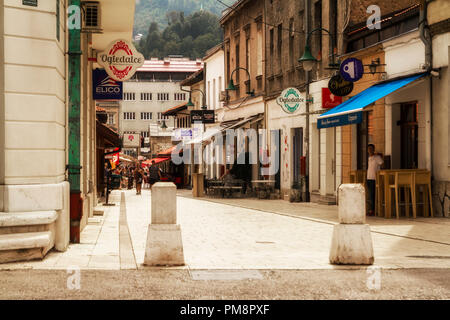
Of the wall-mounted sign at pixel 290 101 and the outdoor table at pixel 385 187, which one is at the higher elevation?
the wall-mounted sign at pixel 290 101

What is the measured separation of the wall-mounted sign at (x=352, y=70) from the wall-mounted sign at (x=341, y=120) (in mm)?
1431

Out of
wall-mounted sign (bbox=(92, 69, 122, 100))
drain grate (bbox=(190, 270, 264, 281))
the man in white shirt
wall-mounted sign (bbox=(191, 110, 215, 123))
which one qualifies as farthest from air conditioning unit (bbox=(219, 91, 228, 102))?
drain grate (bbox=(190, 270, 264, 281))

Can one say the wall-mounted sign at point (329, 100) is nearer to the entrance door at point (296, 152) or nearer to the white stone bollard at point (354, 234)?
the entrance door at point (296, 152)

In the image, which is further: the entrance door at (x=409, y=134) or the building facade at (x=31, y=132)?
the entrance door at (x=409, y=134)

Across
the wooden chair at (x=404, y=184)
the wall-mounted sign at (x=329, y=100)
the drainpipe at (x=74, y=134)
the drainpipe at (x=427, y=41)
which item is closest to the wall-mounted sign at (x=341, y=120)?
the wooden chair at (x=404, y=184)

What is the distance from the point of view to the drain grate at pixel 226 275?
8562 mm

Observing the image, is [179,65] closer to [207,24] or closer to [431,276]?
[207,24]

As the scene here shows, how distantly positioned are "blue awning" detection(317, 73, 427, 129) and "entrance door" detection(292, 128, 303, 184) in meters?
9.30

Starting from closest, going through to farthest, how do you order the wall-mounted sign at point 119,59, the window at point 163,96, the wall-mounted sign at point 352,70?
1. the wall-mounted sign at point 119,59
2. the wall-mounted sign at point 352,70
3. the window at point 163,96

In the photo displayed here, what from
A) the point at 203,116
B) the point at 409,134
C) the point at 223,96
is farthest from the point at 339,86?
the point at 203,116

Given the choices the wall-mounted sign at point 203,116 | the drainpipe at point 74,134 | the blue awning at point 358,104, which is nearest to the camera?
the drainpipe at point 74,134

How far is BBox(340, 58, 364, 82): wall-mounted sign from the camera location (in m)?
20.3
